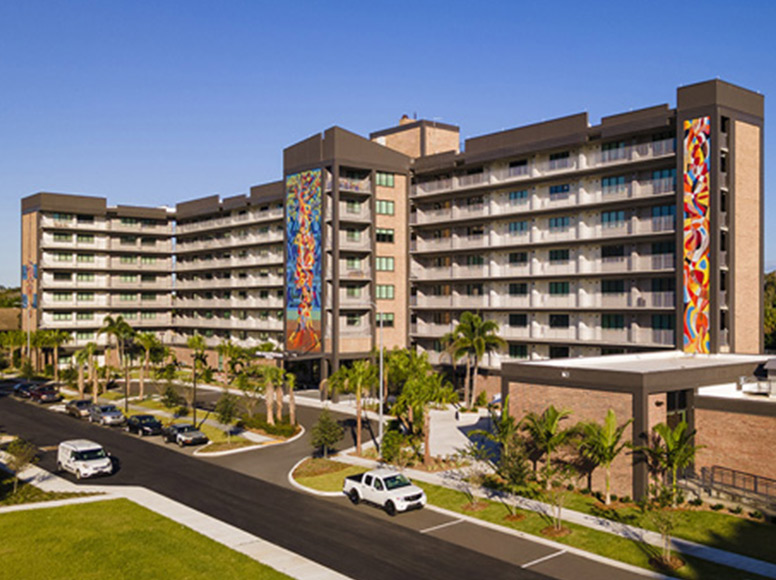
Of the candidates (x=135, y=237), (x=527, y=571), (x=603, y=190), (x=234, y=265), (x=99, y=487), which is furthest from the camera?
(x=135, y=237)

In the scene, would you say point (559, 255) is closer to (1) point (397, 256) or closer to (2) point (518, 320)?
(2) point (518, 320)

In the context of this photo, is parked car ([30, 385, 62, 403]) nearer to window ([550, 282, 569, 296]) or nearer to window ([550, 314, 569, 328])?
window ([550, 314, 569, 328])

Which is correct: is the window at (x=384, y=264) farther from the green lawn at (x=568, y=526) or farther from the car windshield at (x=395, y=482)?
the car windshield at (x=395, y=482)

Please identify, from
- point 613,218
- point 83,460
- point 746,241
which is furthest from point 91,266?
point 746,241

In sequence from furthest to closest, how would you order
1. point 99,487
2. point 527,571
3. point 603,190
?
point 603,190, point 99,487, point 527,571

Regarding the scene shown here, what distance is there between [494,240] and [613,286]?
44.0ft

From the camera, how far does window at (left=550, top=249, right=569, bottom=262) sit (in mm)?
64188

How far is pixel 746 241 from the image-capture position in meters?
54.3

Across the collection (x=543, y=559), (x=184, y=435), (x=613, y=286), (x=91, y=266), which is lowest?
(x=543, y=559)

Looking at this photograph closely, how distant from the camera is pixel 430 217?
75500 millimetres

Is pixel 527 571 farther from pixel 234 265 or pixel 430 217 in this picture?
→ pixel 234 265

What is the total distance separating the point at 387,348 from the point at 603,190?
27795mm

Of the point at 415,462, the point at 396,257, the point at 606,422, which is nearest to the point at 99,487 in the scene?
the point at 415,462

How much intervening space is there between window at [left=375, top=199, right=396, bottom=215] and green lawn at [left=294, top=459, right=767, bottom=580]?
38.4 m
